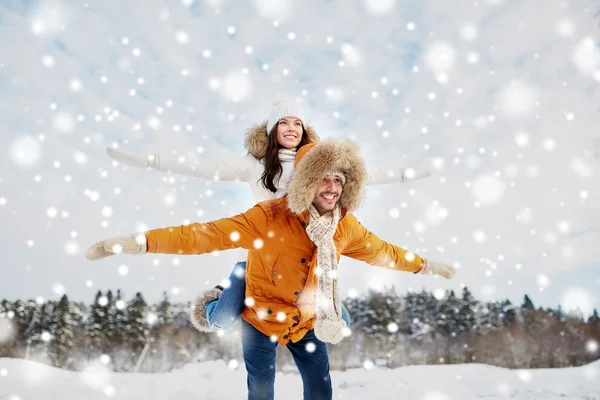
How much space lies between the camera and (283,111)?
3420 millimetres

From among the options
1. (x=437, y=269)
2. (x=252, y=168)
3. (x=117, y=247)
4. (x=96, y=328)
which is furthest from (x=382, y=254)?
(x=96, y=328)

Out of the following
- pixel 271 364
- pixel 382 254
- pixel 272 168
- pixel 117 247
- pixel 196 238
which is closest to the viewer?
pixel 117 247

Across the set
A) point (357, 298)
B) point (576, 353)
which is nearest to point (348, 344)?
point (357, 298)

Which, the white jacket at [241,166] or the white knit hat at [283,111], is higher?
the white knit hat at [283,111]

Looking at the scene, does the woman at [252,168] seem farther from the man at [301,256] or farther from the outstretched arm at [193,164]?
the man at [301,256]

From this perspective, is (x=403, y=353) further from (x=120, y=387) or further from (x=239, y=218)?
(x=239, y=218)

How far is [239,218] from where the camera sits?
2.36 meters

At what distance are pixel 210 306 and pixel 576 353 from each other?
17.7 meters

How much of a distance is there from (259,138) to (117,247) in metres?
1.68

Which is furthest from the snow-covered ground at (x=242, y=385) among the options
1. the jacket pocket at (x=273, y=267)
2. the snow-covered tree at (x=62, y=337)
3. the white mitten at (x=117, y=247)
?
the snow-covered tree at (x=62, y=337)

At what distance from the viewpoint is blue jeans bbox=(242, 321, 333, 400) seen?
256cm

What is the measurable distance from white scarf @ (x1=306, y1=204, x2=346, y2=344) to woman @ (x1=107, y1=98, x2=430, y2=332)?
12.6 inches

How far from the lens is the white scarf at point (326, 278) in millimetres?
2412

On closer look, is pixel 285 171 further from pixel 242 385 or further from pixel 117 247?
pixel 242 385
